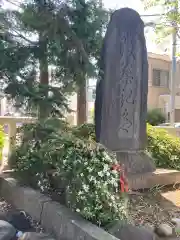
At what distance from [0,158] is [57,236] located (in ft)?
10.6

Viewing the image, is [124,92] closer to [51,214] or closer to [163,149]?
[163,149]

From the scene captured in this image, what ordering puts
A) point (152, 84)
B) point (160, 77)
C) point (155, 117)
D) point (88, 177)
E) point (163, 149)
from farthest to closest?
1. point (160, 77)
2. point (152, 84)
3. point (155, 117)
4. point (163, 149)
5. point (88, 177)

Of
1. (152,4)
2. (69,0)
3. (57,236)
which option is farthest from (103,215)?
(152,4)

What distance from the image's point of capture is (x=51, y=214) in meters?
2.88

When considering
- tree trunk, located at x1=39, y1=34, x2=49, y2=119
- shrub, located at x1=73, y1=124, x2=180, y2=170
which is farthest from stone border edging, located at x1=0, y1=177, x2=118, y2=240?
shrub, located at x1=73, y1=124, x2=180, y2=170

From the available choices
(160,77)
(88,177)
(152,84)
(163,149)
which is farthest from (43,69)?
(160,77)

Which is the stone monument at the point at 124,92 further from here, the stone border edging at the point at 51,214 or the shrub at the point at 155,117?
the shrub at the point at 155,117

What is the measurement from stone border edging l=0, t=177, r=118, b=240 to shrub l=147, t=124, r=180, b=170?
2258 millimetres

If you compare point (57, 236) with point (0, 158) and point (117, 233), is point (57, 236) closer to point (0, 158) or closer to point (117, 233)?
point (117, 233)

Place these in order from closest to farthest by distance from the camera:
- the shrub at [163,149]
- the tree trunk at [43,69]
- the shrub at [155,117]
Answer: the tree trunk at [43,69], the shrub at [163,149], the shrub at [155,117]

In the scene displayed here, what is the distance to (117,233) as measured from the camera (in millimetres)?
2527

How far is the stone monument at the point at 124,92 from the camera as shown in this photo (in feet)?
13.7

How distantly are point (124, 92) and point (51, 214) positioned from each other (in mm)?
2097

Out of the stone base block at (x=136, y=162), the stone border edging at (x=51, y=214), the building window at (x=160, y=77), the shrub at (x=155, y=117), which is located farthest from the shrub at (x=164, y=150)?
the building window at (x=160, y=77)
